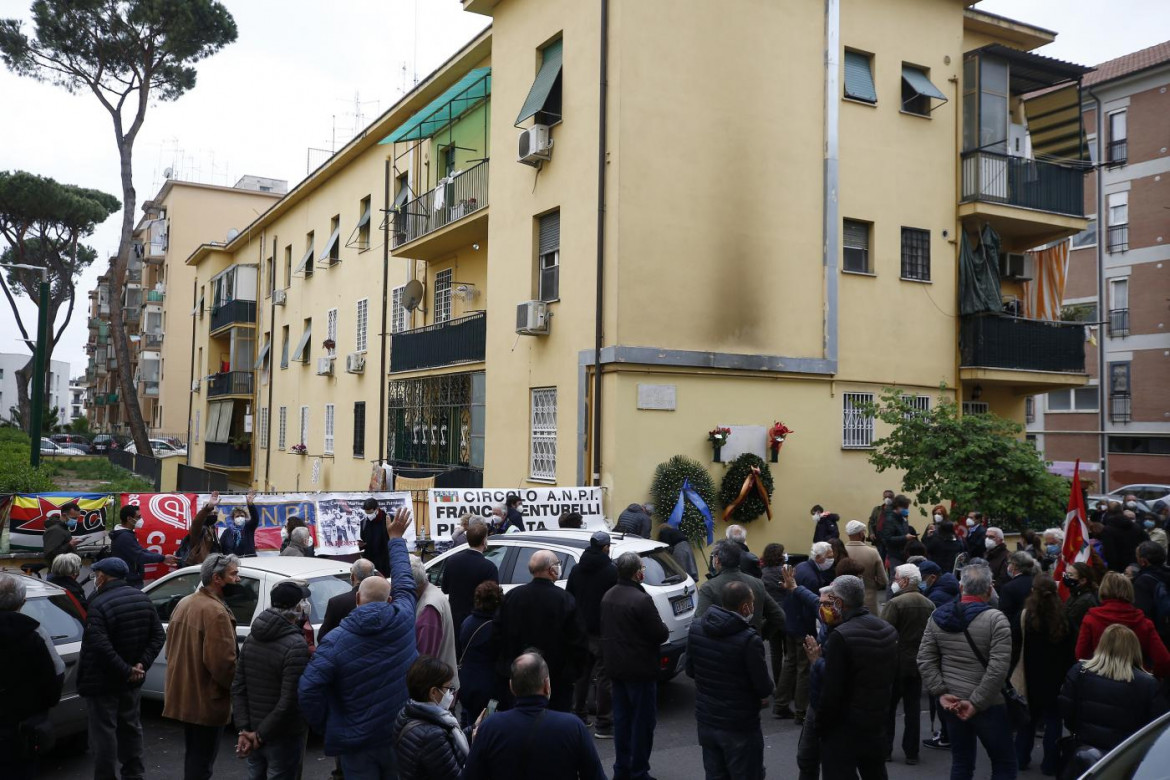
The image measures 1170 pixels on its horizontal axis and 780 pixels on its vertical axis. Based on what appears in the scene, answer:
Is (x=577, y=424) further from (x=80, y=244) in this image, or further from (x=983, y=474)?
(x=80, y=244)

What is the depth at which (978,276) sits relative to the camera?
19172 millimetres

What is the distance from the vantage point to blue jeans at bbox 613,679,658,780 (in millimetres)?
7145

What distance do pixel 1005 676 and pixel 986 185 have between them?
15335 millimetres

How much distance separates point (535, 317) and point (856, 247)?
6474 mm

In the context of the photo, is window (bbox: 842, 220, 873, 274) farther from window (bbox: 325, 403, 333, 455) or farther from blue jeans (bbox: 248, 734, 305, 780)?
window (bbox: 325, 403, 333, 455)

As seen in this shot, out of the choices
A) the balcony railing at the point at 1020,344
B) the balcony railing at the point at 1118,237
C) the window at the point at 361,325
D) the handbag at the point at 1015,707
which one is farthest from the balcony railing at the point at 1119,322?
the handbag at the point at 1015,707

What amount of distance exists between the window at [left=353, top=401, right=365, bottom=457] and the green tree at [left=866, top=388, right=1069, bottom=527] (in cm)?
1693

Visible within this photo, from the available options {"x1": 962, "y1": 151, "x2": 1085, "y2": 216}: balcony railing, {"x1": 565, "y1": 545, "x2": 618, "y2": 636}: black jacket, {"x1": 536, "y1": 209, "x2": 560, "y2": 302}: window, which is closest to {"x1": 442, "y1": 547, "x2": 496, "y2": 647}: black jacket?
{"x1": 565, "y1": 545, "x2": 618, "y2": 636}: black jacket

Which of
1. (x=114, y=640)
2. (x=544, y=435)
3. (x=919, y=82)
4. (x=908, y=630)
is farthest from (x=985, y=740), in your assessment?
(x=919, y=82)

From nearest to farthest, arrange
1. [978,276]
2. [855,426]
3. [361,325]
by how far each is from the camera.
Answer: [855,426], [978,276], [361,325]

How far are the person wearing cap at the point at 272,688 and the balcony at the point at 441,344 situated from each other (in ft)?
46.1

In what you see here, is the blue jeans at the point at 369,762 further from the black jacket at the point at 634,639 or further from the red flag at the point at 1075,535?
the red flag at the point at 1075,535

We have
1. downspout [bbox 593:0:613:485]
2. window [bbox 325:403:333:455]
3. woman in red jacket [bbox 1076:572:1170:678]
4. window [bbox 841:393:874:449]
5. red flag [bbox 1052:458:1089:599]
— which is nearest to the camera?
woman in red jacket [bbox 1076:572:1170:678]

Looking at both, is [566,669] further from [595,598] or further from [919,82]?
[919,82]
